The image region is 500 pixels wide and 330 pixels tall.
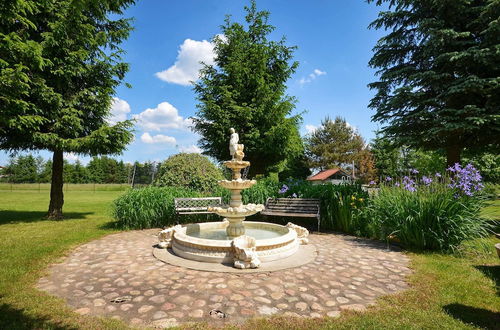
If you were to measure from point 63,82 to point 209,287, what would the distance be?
9832 mm

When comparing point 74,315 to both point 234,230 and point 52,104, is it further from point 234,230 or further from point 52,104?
point 52,104

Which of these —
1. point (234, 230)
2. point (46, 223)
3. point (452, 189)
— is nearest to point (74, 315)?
point (234, 230)

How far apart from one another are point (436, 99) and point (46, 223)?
47.9 ft

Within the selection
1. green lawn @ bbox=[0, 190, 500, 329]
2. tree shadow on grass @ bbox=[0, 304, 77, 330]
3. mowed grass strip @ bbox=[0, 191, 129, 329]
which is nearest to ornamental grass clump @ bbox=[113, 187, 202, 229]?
mowed grass strip @ bbox=[0, 191, 129, 329]

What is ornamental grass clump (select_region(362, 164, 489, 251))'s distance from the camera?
5.81 meters

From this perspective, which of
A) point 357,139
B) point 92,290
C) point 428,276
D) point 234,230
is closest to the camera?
point 92,290

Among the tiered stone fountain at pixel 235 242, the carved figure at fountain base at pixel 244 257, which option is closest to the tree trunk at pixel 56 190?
the tiered stone fountain at pixel 235 242

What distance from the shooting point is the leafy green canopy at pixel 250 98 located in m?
16.3

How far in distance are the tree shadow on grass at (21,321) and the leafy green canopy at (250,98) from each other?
13485mm

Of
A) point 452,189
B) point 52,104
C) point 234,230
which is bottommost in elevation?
point 234,230

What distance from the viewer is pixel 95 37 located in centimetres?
1025

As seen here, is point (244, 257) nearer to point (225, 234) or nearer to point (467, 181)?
point (225, 234)

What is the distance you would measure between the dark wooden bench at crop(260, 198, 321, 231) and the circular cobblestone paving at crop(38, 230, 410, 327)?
277 cm

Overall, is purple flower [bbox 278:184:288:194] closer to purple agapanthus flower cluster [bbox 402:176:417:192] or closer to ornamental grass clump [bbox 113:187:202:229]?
ornamental grass clump [bbox 113:187:202:229]
